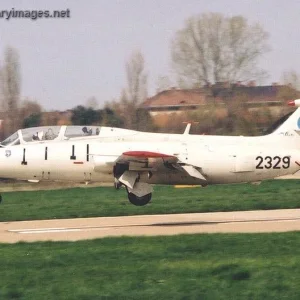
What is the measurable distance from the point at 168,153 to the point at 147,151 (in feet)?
1.82

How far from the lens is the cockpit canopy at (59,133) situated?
20.2 metres

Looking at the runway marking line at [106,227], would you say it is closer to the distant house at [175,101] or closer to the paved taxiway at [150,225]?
the paved taxiway at [150,225]

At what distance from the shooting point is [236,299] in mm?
9633

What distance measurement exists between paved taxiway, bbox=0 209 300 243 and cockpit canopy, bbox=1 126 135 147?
6.52 feet

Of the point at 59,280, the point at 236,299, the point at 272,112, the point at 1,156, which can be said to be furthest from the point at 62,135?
the point at 272,112

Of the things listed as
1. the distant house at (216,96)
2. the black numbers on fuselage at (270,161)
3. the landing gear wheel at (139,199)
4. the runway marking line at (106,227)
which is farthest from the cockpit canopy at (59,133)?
the distant house at (216,96)

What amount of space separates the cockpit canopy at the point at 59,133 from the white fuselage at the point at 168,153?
122 mm

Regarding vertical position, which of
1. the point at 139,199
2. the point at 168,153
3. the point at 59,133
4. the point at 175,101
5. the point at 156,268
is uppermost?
the point at 175,101

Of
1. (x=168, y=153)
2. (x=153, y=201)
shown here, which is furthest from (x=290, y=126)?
(x=153, y=201)

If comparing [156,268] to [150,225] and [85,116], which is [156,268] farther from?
[85,116]

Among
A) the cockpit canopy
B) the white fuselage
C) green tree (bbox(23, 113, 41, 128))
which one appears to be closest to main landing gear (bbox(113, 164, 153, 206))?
the white fuselage

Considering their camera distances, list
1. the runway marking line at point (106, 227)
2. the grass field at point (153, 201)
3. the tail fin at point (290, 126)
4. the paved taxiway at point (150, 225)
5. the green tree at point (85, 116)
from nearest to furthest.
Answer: the paved taxiway at point (150, 225)
the runway marking line at point (106, 227)
the tail fin at point (290, 126)
the grass field at point (153, 201)
the green tree at point (85, 116)

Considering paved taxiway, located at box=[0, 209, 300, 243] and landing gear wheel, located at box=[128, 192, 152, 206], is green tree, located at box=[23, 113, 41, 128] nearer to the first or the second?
landing gear wheel, located at box=[128, 192, 152, 206]

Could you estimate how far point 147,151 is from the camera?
1947 cm
